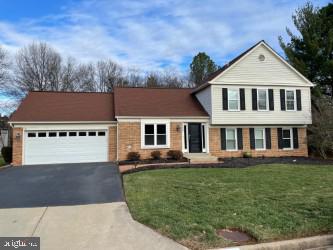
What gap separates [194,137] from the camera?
723 inches

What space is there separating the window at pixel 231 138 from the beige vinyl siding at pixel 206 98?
179cm

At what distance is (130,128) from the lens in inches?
671

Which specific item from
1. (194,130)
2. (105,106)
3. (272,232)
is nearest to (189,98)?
(194,130)

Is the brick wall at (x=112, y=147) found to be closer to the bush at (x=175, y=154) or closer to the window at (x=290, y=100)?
the bush at (x=175, y=154)

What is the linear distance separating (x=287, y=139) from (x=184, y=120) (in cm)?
739

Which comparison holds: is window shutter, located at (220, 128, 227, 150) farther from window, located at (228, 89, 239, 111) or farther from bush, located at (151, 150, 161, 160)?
bush, located at (151, 150, 161, 160)

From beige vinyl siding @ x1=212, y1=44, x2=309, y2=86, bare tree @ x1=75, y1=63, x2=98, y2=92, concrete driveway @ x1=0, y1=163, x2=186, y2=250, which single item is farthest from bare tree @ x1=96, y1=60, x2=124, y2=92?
concrete driveway @ x1=0, y1=163, x2=186, y2=250

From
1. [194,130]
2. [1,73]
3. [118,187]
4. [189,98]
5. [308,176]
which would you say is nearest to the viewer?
[118,187]

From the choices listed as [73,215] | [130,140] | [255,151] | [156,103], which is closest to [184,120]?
[156,103]

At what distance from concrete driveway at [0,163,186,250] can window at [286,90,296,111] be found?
44.0ft

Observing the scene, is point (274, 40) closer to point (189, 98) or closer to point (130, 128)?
point (189, 98)

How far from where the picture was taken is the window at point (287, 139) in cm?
1908

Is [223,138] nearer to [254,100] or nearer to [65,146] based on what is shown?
[254,100]

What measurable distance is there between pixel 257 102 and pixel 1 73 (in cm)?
2956
